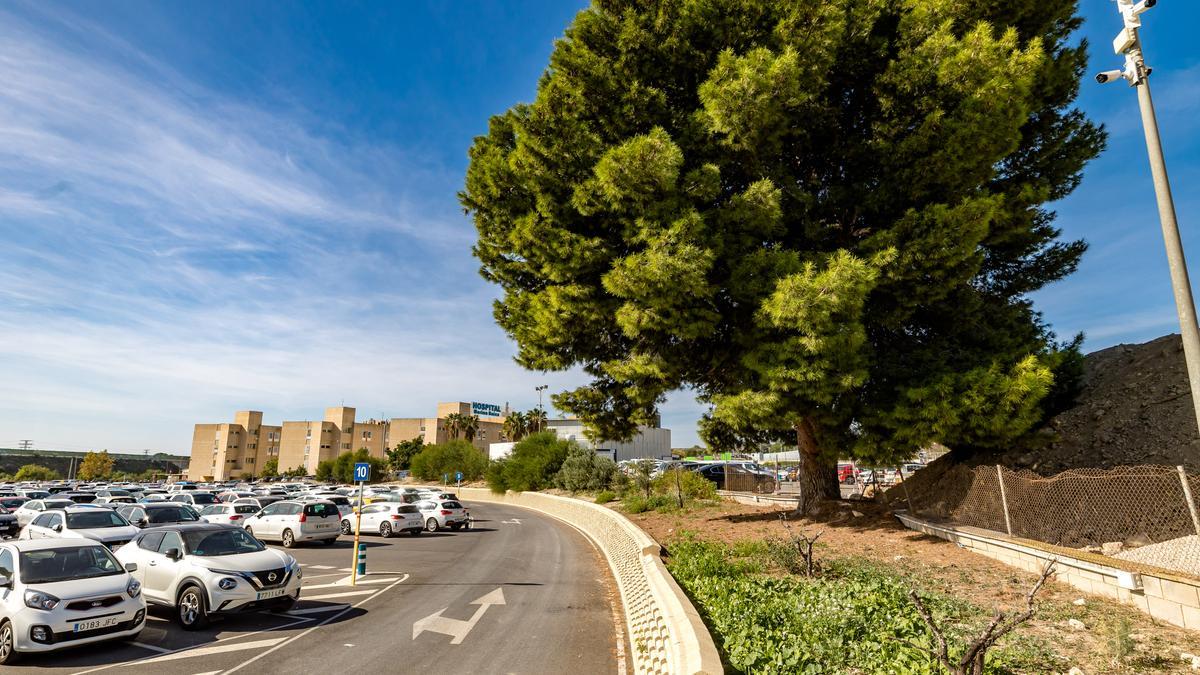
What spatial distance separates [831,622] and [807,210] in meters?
13.0

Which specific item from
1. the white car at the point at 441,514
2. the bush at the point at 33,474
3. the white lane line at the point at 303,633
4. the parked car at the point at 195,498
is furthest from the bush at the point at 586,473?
the bush at the point at 33,474

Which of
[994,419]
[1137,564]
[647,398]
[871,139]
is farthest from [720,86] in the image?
[1137,564]

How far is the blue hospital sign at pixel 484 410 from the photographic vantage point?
117938 mm

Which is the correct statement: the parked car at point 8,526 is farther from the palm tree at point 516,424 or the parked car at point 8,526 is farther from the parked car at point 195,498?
the palm tree at point 516,424

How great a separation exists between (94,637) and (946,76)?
68.2ft

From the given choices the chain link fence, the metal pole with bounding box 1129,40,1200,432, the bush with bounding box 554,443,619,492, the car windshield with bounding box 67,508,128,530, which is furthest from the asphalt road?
the bush with bounding box 554,443,619,492

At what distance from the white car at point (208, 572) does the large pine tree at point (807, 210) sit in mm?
9794

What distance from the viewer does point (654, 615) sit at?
339 inches

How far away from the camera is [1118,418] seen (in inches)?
627

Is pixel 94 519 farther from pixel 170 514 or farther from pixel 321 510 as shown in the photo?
pixel 321 510

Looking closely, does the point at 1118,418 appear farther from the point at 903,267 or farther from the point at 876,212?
the point at 876,212

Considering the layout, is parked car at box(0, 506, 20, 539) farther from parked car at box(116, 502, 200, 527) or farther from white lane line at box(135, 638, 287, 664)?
white lane line at box(135, 638, 287, 664)

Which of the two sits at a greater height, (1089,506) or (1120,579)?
(1089,506)

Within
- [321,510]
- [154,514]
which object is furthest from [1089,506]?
[154,514]
